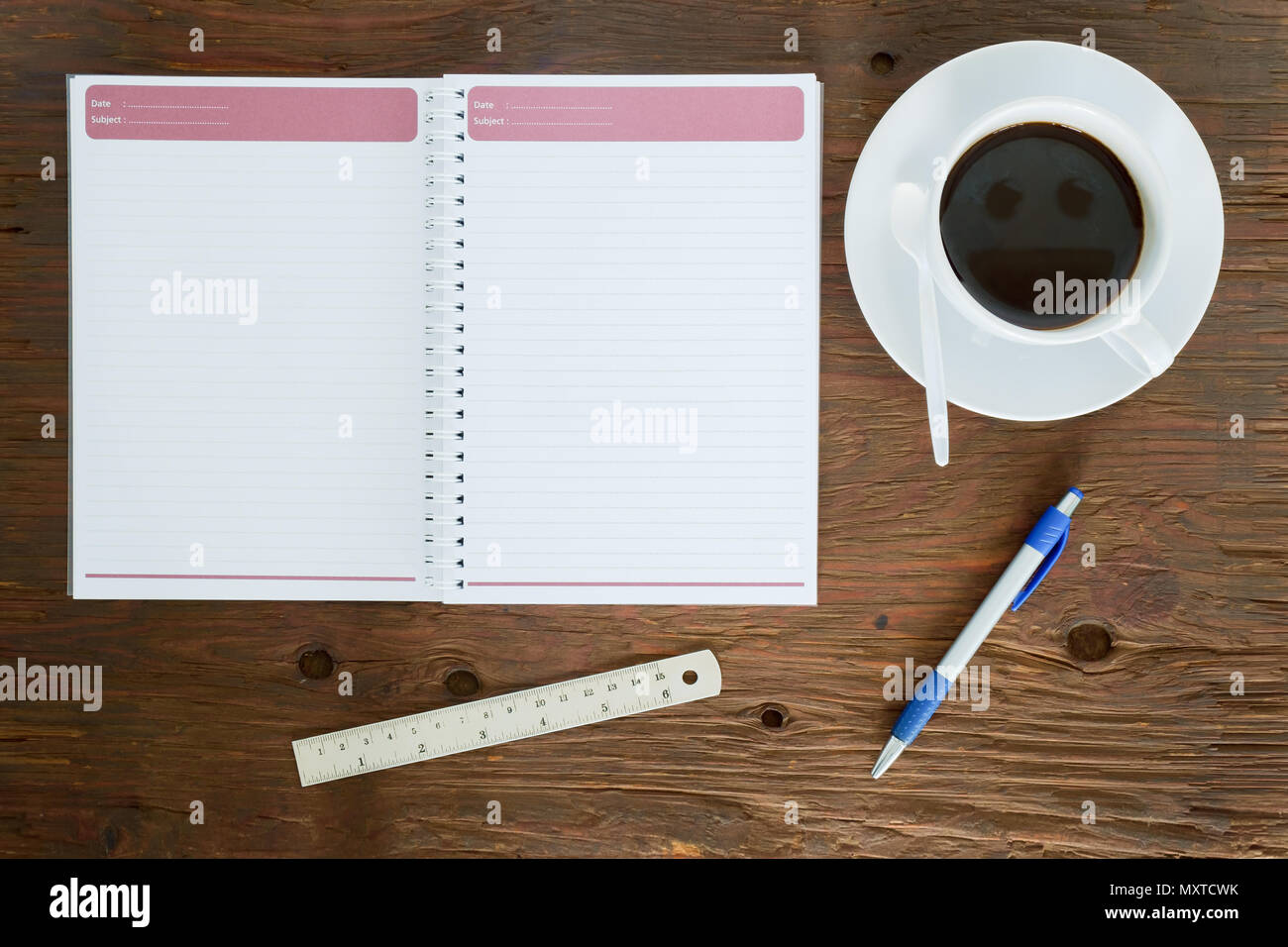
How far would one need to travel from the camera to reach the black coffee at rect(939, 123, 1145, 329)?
26.6 inches

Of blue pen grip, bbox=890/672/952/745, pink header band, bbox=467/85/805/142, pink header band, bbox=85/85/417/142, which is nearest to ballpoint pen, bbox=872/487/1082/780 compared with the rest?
blue pen grip, bbox=890/672/952/745

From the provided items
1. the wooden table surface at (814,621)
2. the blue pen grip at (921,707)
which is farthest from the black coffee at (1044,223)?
the blue pen grip at (921,707)

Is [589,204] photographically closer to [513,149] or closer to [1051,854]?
[513,149]

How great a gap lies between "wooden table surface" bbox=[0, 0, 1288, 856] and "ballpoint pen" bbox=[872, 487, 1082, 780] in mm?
22

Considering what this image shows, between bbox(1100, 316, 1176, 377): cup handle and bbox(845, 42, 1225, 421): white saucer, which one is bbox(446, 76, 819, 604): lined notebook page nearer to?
bbox(845, 42, 1225, 421): white saucer

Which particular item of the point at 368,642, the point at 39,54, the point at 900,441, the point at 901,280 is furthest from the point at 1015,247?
the point at 39,54

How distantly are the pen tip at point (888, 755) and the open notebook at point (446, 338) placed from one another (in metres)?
0.16

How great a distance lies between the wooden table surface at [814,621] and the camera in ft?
2.51

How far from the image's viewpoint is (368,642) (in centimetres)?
80

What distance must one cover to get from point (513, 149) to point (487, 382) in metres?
0.21

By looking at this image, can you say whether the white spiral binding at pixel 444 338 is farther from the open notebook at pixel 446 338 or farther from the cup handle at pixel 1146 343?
the cup handle at pixel 1146 343

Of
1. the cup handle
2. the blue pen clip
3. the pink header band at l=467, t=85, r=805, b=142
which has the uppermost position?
the pink header band at l=467, t=85, r=805, b=142

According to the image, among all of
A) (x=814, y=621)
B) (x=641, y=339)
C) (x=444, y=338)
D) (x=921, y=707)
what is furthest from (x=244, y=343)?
(x=921, y=707)

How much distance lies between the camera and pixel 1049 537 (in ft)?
2.45
